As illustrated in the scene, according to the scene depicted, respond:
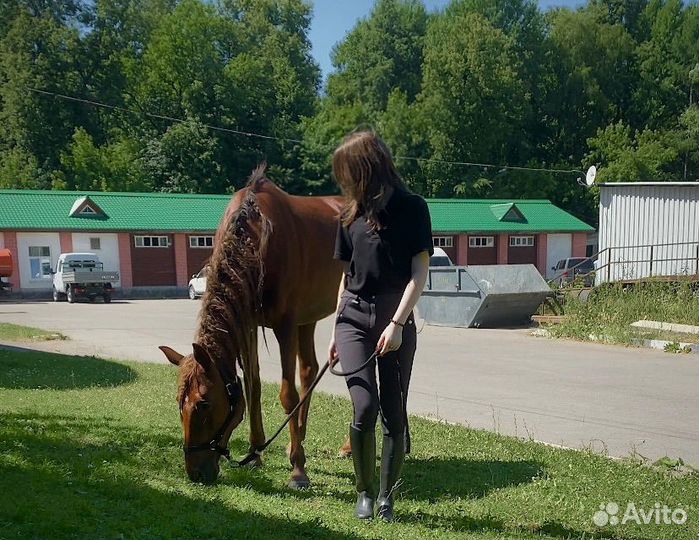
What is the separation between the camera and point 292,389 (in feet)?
15.7

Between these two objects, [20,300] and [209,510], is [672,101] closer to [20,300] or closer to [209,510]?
[20,300]

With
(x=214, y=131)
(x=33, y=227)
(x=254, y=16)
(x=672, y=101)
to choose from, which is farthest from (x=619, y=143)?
(x=33, y=227)

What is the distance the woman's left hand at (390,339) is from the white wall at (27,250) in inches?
1285

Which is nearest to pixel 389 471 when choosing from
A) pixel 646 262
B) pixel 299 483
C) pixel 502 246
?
pixel 299 483

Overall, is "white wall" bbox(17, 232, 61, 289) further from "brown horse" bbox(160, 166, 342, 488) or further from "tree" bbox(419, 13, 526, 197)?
"brown horse" bbox(160, 166, 342, 488)

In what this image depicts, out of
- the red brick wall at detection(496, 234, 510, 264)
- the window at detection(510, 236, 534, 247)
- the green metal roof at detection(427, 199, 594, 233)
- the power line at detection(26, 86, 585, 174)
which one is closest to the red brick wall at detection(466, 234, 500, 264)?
the red brick wall at detection(496, 234, 510, 264)

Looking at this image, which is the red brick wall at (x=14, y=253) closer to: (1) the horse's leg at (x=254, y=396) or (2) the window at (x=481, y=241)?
(2) the window at (x=481, y=241)

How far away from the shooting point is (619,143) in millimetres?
47406

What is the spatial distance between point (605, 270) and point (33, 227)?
26844 millimetres

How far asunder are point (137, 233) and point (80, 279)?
6531 mm

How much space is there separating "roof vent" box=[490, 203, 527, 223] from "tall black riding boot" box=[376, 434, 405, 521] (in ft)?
128

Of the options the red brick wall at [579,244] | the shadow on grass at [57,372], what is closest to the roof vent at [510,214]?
the red brick wall at [579,244]

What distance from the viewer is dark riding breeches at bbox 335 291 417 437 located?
369cm

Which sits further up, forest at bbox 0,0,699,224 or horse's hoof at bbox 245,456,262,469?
forest at bbox 0,0,699,224
